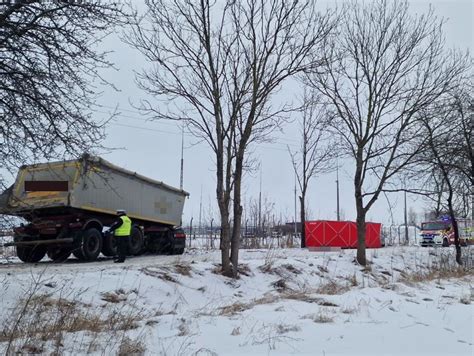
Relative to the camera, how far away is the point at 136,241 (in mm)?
18672

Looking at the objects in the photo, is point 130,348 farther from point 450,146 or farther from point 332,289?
point 450,146

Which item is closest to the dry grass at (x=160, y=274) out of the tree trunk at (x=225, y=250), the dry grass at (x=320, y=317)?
the tree trunk at (x=225, y=250)

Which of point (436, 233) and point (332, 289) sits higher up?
point (436, 233)

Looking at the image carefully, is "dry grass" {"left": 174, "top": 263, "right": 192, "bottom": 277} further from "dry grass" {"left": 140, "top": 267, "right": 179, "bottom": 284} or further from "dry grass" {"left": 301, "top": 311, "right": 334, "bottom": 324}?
"dry grass" {"left": 301, "top": 311, "right": 334, "bottom": 324}

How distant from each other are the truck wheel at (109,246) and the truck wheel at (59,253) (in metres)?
1.20

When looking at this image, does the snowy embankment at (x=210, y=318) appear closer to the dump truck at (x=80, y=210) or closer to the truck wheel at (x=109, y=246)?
the dump truck at (x=80, y=210)

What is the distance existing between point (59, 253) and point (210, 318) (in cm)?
1084

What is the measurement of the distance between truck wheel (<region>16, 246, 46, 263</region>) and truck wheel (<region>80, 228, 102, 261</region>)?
1.79 metres

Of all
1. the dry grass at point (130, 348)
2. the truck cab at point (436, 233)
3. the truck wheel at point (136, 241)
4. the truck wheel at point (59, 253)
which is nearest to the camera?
the dry grass at point (130, 348)

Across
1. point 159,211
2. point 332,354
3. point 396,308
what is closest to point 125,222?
point 159,211

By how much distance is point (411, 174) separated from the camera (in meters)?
18.4

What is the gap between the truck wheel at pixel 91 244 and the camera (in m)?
15.5

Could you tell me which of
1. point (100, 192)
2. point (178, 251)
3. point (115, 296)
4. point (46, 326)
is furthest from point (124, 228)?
point (46, 326)

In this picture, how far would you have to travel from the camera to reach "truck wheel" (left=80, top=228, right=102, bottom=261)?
1552 cm
